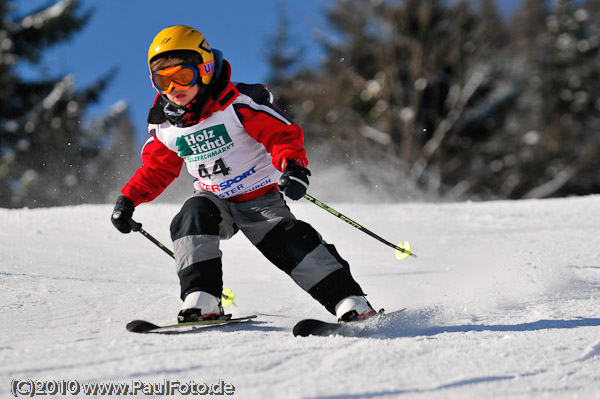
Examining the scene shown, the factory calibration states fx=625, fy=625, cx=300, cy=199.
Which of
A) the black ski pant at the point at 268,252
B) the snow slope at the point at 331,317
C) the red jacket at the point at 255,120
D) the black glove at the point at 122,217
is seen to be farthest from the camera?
the black glove at the point at 122,217

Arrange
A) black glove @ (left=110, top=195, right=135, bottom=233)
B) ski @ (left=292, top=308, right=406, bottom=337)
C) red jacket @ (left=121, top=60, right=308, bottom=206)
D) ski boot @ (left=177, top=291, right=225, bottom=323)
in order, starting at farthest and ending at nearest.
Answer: black glove @ (left=110, top=195, right=135, bottom=233)
red jacket @ (left=121, top=60, right=308, bottom=206)
ski boot @ (left=177, top=291, right=225, bottom=323)
ski @ (left=292, top=308, right=406, bottom=337)

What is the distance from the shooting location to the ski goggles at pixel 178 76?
294cm

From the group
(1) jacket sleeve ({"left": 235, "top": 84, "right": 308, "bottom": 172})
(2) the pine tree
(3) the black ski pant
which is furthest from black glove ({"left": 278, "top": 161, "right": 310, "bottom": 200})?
(2) the pine tree

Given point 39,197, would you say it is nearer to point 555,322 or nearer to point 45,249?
point 45,249

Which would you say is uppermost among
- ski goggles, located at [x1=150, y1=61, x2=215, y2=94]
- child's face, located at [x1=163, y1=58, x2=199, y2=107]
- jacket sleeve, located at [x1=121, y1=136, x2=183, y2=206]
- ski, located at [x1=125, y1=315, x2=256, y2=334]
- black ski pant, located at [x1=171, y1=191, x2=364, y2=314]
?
ski goggles, located at [x1=150, y1=61, x2=215, y2=94]

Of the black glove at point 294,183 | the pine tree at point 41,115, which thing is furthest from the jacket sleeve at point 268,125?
the pine tree at point 41,115

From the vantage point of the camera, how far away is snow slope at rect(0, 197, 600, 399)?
177 centimetres

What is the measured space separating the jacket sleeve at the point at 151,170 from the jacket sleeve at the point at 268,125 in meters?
0.50

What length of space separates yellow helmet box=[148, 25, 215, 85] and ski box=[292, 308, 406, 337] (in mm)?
1287

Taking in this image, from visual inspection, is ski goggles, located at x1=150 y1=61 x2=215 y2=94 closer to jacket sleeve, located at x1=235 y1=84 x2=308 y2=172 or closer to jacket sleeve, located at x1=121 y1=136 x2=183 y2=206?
jacket sleeve, located at x1=235 y1=84 x2=308 y2=172

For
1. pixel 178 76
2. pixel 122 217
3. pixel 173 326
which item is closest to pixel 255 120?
pixel 178 76

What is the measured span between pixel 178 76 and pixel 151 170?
0.56m

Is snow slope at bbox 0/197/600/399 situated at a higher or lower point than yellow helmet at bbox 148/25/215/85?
lower

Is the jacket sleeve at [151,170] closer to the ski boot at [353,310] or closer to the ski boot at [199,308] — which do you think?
the ski boot at [199,308]
